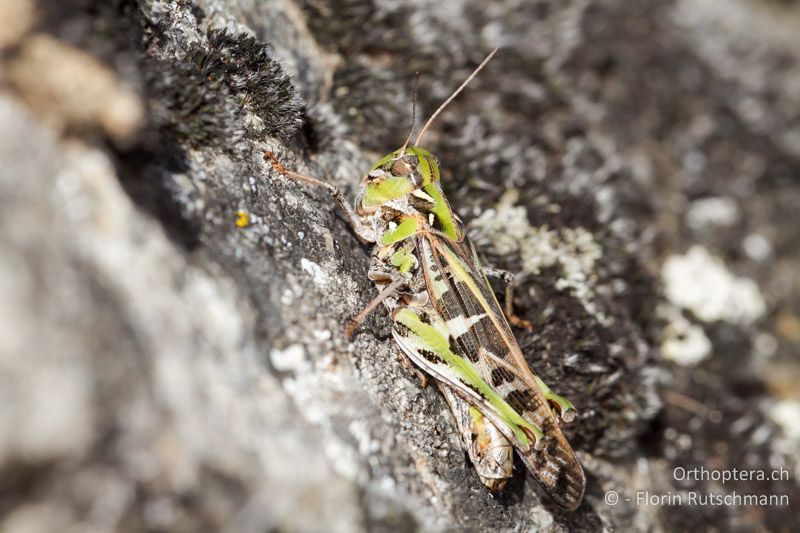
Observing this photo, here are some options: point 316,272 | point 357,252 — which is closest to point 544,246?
point 357,252

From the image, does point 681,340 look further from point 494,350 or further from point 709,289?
point 494,350

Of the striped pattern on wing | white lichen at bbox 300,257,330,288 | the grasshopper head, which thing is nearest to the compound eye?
the grasshopper head

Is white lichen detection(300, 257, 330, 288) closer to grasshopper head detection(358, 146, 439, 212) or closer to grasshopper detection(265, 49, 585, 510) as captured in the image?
grasshopper detection(265, 49, 585, 510)

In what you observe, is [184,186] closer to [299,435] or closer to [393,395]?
[299,435]

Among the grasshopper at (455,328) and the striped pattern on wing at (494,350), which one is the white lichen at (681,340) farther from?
the striped pattern on wing at (494,350)

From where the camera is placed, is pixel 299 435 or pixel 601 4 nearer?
pixel 299 435

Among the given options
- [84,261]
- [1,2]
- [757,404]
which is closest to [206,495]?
[84,261]
